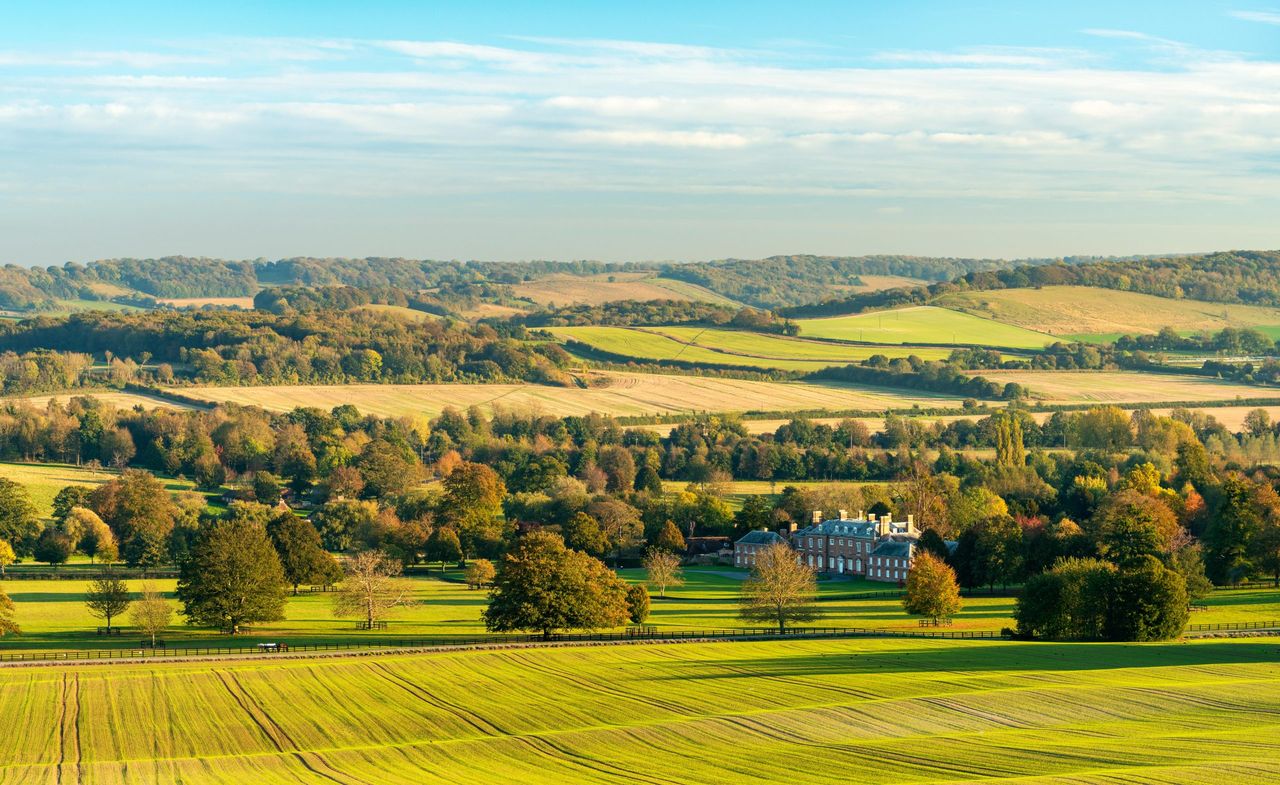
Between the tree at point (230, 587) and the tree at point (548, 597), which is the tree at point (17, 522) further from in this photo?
the tree at point (548, 597)

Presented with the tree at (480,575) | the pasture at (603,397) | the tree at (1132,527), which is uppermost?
the pasture at (603,397)

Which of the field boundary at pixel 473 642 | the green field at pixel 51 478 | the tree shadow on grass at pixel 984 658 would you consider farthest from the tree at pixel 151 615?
the green field at pixel 51 478

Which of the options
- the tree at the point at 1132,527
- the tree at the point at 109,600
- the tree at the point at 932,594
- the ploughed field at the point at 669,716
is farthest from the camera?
the tree at the point at 1132,527

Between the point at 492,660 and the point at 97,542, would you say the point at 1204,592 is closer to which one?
the point at 492,660

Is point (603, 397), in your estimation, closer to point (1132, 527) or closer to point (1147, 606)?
point (1132, 527)

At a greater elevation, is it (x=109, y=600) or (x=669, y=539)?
(x=109, y=600)

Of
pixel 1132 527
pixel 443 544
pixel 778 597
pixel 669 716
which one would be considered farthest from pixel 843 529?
pixel 669 716
